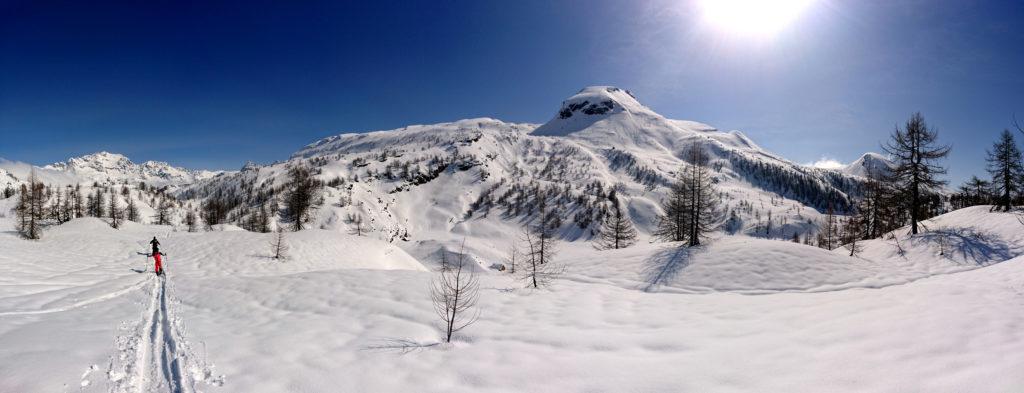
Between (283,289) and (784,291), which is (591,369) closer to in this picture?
(283,289)

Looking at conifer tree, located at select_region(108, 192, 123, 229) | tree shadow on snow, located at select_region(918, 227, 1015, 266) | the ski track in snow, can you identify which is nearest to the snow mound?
tree shadow on snow, located at select_region(918, 227, 1015, 266)

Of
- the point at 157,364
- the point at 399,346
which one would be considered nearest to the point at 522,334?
the point at 399,346

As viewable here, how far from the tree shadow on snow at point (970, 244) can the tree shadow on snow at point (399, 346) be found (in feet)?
104

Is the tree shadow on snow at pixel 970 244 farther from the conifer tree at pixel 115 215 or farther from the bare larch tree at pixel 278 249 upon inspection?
the conifer tree at pixel 115 215

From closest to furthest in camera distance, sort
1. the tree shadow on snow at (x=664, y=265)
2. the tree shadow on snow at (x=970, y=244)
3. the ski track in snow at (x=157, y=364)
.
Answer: the ski track in snow at (x=157, y=364) → the tree shadow on snow at (x=664, y=265) → the tree shadow on snow at (x=970, y=244)

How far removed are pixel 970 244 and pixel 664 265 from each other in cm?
2073

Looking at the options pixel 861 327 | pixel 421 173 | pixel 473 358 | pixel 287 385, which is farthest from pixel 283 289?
pixel 421 173

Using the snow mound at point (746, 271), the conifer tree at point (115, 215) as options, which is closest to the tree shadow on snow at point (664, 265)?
the snow mound at point (746, 271)

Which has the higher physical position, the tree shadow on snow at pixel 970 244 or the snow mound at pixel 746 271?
the tree shadow on snow at pixel 970 244

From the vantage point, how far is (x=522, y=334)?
29.6ft

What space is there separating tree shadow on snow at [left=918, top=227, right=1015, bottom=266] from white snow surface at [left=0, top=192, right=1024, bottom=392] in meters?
8.88

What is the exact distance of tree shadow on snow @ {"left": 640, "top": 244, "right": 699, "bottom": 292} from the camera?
18.6m

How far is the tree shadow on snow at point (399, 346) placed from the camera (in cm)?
779

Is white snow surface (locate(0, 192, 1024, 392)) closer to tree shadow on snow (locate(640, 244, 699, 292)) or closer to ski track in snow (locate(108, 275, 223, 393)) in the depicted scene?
ski track in snow (locate(108, 275, 223, 393))
